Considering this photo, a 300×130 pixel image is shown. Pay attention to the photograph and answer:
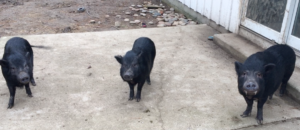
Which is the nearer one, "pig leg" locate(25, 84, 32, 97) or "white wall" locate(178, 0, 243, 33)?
"pig leg" locate(25, 84, 32, 97)

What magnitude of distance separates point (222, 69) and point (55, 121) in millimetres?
2849

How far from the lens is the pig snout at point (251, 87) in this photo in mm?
2814

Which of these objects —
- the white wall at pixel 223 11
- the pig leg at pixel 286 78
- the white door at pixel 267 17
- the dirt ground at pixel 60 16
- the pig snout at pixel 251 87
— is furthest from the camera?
the dirt ground at pixel 60 16

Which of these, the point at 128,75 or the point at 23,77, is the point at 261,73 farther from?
the point at 23,77

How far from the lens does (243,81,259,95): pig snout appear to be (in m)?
2.81

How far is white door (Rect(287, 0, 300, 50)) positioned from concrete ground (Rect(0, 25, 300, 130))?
3.26ft

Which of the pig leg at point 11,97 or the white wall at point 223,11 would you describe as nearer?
the pig leg at point 11,97

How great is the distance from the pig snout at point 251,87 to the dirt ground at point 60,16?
5160 mm

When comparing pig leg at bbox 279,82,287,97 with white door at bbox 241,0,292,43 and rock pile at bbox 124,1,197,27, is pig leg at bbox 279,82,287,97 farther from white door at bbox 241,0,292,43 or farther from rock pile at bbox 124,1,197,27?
rock pile at bbox 124,1,197,27

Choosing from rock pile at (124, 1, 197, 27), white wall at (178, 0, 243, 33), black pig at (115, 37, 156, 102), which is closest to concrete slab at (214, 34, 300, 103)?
white wall at (178, 0, 243, 33)

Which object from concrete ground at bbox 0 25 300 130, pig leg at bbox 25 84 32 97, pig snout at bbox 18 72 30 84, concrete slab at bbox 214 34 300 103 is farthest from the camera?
concrete slab at bbox 214 34 300 103

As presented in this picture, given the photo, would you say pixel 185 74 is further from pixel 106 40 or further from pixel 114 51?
pixel 106 40

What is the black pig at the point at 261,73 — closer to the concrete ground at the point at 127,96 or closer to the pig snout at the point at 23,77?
the concrete ground at the point at 127,96

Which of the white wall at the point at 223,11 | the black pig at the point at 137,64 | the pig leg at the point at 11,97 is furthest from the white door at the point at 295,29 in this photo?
the pig leg at the point at 11,97
